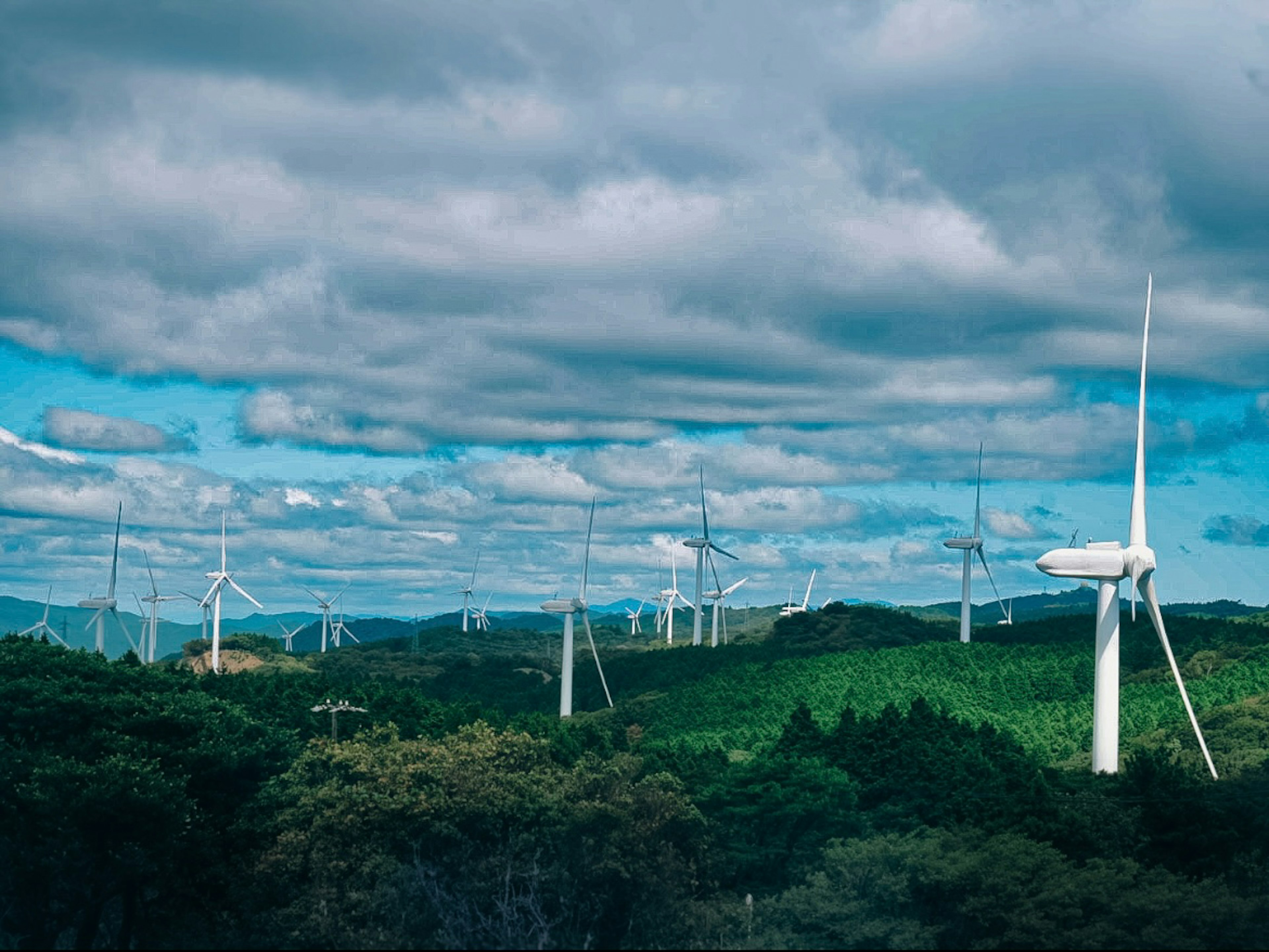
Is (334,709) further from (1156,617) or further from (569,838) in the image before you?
(1156,617)

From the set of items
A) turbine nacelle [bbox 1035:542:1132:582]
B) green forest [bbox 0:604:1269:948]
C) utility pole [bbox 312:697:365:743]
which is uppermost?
turbine nacelle [bbox 1035:542:1132:582]

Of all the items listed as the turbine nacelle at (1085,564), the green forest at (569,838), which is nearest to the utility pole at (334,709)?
the green forest at (569,838)

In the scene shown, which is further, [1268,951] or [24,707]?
[24,707]

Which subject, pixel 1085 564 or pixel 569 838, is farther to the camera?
pixel 1085 564

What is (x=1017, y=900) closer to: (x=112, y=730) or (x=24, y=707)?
(x=112, y=730)

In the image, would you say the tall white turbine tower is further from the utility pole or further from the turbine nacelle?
the utility pole

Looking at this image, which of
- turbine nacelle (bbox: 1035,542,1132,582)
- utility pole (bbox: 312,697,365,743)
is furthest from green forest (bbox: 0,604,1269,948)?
turbine nacelle (bbox: 1035,542,1132,582)

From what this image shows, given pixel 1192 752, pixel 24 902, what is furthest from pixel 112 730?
pixel 1192 752

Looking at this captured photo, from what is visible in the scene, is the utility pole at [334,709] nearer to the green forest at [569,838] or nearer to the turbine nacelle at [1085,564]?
the green forest at [569,838]

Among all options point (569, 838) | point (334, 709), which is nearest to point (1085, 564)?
point (569, 838)
